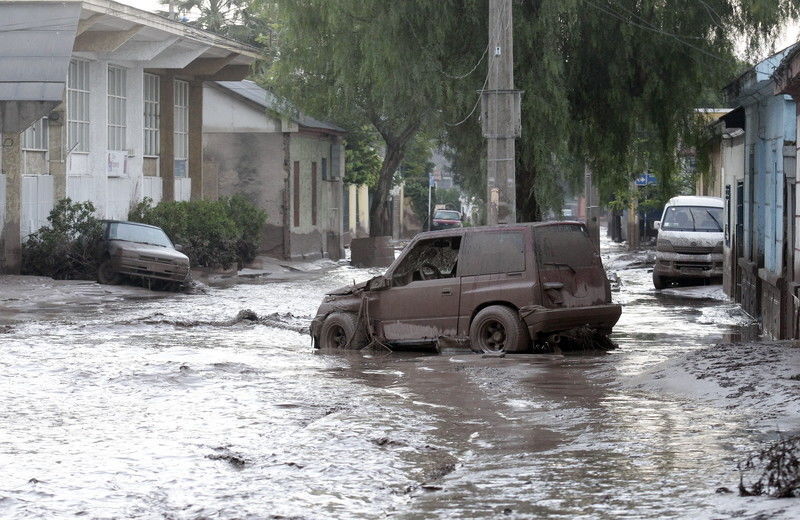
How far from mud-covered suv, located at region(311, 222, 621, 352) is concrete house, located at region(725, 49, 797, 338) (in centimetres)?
243

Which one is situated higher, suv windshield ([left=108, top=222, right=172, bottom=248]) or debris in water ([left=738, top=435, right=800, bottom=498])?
suv windshield ([left=108, top=222, right=172, bottom=248])

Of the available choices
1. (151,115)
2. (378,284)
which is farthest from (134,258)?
(378,284)

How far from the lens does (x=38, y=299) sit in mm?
23047

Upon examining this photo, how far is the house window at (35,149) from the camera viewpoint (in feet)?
91.8

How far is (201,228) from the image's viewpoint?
3291 cm

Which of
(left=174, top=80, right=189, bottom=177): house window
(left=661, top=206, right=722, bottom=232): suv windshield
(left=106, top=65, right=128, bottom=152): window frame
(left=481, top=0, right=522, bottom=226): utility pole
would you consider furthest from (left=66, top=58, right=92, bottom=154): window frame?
(left=481, top=0, right=522, bottom=226): utility pole

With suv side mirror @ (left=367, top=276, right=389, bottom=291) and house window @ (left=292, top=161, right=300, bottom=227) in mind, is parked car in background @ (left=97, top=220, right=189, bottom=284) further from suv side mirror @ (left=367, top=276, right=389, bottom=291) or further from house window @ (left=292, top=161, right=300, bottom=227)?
house window @ (left=292, top=161, right=300, bottom=227)

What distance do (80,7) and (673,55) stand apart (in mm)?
12410

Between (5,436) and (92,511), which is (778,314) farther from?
(92,511)

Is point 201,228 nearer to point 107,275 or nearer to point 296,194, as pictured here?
point 107,275

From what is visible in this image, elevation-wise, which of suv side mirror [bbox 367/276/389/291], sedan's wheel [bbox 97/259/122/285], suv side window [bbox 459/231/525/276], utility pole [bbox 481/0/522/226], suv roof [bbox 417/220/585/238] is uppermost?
utility pole [bbox 481/0/522/226]

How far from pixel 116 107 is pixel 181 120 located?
5157mm

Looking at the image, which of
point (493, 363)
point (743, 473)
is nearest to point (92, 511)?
point (743, 473)

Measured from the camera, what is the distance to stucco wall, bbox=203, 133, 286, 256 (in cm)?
4100
